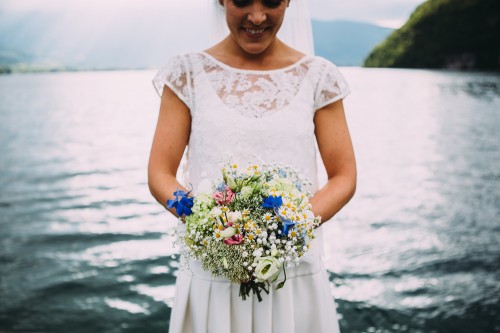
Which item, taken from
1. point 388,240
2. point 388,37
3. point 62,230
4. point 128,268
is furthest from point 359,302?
point 388,37

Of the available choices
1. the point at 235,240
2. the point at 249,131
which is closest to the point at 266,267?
the point at 235,240

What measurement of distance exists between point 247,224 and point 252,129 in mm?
562

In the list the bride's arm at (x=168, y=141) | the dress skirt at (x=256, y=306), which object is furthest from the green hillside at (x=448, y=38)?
the bride's arm at (x=168, y=141)

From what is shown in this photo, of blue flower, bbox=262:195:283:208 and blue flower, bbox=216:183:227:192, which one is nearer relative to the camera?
blue flower, bbox=262:195:283:208

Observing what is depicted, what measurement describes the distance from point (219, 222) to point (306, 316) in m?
0.87

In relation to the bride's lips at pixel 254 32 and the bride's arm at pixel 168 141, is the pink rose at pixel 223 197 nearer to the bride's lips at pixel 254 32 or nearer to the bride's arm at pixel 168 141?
the bride's arm at pixel 168 141

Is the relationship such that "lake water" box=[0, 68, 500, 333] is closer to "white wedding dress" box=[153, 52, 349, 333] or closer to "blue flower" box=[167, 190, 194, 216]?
"white wedding dress" box=[153, 52, 349, 333]

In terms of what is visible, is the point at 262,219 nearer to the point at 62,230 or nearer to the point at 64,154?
the point at 62,230

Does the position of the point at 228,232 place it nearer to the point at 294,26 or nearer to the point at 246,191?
the point at 246,191

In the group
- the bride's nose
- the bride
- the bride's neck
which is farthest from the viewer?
the bride's neck

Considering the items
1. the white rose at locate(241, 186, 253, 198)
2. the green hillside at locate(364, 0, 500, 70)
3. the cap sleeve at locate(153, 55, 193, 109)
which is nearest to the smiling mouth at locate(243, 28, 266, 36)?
the cap sleeve at locate(153, 55, 193, 109)

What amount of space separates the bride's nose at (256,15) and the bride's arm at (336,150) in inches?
19.5

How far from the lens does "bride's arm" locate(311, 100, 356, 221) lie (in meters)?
2.20

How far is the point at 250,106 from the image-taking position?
2.17 m
